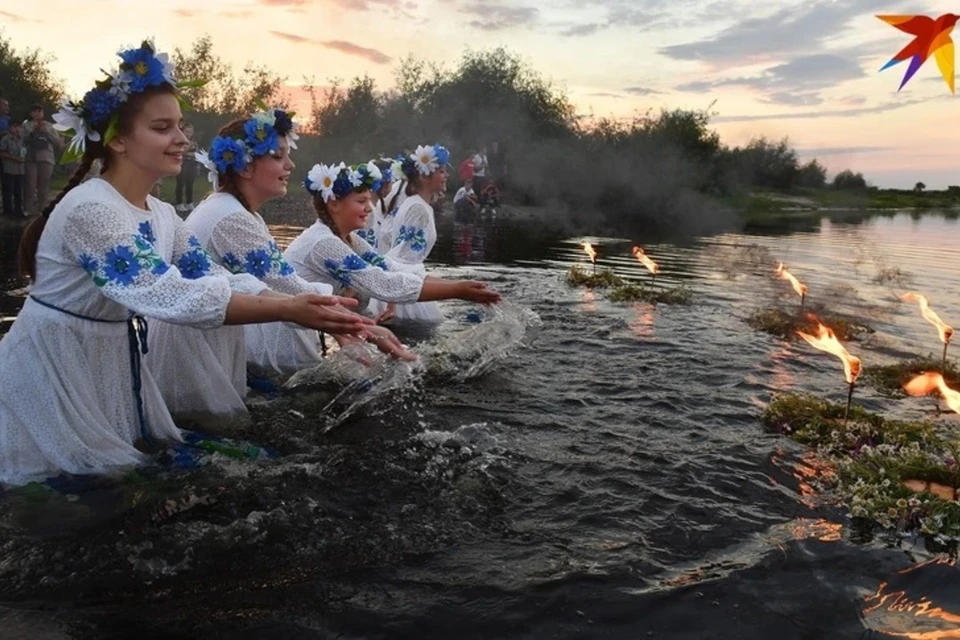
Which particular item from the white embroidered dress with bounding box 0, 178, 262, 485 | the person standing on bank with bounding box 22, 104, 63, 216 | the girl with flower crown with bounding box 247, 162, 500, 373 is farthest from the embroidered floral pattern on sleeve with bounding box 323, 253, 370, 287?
the person standing on bank with bounding box 22, 104, 63, 216

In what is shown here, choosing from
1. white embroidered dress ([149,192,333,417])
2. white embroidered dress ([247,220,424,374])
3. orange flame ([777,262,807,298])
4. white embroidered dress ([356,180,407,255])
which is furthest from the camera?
white embroidered dress ([356,180,407,255])

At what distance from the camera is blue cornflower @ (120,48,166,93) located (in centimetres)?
396

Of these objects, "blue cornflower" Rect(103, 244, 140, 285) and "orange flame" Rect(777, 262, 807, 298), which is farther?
"orange flame" Rect(777, 262, 807, 298)

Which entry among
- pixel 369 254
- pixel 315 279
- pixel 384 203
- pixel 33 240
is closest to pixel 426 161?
pixel 384 203

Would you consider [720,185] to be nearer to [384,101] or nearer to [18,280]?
[384,101]

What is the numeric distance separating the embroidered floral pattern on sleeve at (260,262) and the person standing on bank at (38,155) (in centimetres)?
1423

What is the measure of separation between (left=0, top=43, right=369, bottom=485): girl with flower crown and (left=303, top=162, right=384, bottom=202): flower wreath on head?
3.11 metres

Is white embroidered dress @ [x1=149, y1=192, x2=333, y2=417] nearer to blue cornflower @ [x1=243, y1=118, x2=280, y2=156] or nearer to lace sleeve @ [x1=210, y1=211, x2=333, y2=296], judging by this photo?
lace sleeve @ [x1=210, y1=211, x2=333, y2=296]

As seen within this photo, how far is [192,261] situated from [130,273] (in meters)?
0.96

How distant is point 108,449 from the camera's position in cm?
409

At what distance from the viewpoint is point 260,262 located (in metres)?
5.64

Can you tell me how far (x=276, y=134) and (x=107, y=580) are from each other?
3498 mm

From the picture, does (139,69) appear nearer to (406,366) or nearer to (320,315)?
(320,315)

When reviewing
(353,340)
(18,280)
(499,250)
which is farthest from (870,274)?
(18,280)
